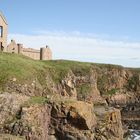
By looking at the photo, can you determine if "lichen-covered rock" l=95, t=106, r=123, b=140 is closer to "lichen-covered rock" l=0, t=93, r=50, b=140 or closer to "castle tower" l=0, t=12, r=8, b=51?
"lichen-covered rock" l=0, t=93, r=50, b=140

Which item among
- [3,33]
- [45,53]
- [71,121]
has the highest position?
[3,33]

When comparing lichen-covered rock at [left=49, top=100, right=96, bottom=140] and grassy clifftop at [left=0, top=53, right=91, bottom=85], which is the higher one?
grassy clifftop at [left=0, top=53, right=91, bottom=85]

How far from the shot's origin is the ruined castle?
73.4m

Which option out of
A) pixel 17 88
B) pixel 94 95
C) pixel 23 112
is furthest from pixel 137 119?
pixel 23 112

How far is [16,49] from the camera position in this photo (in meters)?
81.8

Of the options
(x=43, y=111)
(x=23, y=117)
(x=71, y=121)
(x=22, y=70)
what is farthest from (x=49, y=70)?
(x=23, y=117)

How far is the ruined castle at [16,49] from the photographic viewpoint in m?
73.4

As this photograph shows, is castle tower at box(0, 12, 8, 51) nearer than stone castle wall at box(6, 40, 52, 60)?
Yes

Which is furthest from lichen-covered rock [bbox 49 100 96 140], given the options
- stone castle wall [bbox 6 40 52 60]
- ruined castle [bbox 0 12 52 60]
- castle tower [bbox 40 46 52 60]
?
castle tower [bbox 40 46 52 60]

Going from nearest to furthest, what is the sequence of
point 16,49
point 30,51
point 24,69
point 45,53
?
point 24,69, point 16,49, point 30,51, point 45,53

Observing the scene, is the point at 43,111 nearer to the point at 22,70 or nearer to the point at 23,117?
the point at 23,117

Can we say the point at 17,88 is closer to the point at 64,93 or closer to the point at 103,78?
the point at 64,93

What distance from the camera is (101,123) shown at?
43031mm

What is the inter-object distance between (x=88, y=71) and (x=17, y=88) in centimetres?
3760
